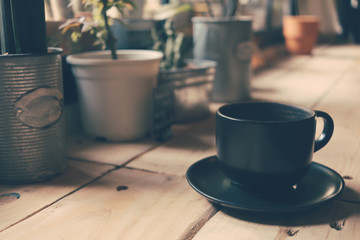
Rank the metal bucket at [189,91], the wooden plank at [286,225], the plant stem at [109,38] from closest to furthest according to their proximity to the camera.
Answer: the wooden plank at [286,225] → the plant stem at [109,38] → the metal bucket at [189,91]

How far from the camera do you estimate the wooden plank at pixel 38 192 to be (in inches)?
20.6

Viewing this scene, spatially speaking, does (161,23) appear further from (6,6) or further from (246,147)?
(246,147)

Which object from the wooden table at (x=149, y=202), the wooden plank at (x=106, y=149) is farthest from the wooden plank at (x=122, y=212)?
the wooden plank at (x=106, y=149)

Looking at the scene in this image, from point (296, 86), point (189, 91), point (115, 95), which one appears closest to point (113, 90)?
point (115, 95)

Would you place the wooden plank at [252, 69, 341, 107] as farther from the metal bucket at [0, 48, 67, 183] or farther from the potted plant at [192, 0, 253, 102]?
the metal bucket at [0, 48, 67, 183]

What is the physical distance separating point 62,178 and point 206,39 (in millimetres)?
705

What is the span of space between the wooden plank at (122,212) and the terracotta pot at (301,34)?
1.74m

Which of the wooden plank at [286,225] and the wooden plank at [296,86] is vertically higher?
the wooden plank at [296,86]

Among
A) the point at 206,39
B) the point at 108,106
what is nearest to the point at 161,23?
the point at 206,39

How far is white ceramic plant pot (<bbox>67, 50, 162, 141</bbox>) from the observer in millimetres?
816

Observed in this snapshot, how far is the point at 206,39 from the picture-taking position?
47.5 inches

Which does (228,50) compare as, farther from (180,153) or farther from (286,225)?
(286,225)

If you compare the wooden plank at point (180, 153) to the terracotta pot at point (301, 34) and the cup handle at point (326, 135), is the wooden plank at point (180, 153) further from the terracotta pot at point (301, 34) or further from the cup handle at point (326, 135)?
the terracotta pot at point (301, 34)

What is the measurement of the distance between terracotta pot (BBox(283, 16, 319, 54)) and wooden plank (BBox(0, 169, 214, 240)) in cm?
174
